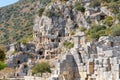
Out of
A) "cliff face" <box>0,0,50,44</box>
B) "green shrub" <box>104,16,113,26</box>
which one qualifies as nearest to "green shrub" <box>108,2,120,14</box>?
"green shrub" <box>104,16,113,26</box>

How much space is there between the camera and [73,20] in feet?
261

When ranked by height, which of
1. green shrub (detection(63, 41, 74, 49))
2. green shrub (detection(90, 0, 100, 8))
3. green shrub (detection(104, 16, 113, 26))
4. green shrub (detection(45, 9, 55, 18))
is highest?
green shrub (detection(90, 0, 100, 8))

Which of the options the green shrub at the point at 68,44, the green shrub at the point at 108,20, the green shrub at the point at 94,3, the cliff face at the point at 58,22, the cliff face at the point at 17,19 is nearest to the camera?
the green shrub at the point at 68,44

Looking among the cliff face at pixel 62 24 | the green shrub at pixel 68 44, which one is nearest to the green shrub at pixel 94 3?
the cliff face at pixel 62 24

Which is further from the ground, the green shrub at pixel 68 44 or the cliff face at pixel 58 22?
the cliff face at pixel 58 22

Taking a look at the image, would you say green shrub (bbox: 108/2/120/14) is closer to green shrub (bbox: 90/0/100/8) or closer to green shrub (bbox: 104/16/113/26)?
green shrub (bbox: 104/16/113/26)

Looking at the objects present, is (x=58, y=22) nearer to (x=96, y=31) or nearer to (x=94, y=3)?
(x=94, y=3)

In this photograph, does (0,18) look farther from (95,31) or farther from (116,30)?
(116,30)

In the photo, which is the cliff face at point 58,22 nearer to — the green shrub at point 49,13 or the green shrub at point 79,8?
the green shrub at point 49,13

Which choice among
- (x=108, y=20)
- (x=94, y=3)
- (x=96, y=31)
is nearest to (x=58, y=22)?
(x=94, y=3)

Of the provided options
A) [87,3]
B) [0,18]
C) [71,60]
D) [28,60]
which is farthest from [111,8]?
[0,18]

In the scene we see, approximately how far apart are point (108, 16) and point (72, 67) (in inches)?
1610

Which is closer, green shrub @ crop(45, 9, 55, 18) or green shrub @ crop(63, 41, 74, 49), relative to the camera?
green shrub @ crop(63, 41, 74, 49)

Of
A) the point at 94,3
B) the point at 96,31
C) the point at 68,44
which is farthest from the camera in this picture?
the point at 94,3
